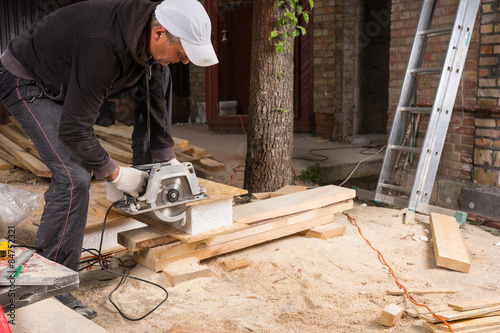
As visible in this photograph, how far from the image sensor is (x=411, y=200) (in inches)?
165

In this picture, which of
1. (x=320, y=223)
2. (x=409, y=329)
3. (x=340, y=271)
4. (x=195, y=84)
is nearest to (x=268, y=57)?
(x=320, y=223)

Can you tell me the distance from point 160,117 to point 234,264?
103 cm

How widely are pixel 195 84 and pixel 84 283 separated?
7775 mm

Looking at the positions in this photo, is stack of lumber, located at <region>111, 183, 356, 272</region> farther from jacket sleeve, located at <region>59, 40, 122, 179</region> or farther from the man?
jacket sleeve, located at <region>59, 40, 122, 179</region>

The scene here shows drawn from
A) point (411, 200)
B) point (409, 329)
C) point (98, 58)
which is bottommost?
point (409, 329)

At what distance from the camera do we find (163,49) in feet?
7.39

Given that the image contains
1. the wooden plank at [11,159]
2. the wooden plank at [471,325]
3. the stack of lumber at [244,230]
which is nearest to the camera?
the wooden plank at [471,325]

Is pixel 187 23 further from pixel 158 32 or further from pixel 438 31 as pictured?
pixel 438 31

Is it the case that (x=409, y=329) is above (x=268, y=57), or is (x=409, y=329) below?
below

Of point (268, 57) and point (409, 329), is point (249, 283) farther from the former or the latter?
point (268, 57)

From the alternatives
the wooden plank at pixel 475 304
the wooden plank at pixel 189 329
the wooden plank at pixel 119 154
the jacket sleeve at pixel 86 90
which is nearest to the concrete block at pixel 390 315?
the wooden plank at pixel 475 304

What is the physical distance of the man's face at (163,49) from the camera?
221 cm

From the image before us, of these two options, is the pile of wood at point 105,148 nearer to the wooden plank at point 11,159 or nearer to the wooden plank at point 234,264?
the wooden plank at point 11,159

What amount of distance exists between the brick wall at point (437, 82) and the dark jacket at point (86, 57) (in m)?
3.50
